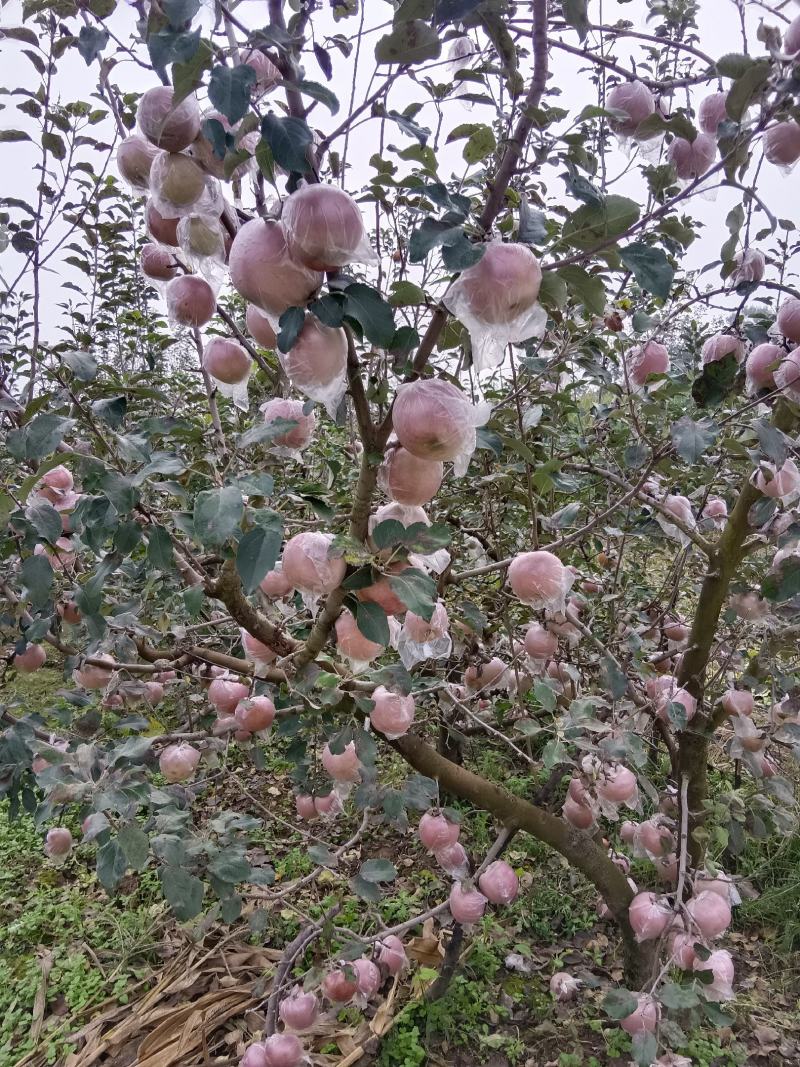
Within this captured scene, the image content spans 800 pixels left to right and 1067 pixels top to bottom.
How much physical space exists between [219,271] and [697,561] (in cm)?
173

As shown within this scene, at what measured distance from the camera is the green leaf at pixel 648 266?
2.06 feet

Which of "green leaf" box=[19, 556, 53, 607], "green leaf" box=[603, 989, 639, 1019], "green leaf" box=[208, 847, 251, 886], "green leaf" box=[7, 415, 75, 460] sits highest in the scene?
"green leaf" box=[7, 415, 75, 460]

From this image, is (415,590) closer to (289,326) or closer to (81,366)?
(289,326)

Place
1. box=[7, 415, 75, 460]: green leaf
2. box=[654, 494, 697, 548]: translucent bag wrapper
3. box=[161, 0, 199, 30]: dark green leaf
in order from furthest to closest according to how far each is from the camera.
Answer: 1. box=[654, 494, 697, 548]: translucent bag wrapper
2. box=[7, 415, 75, 460]: green leaf
3. box=[161, 0, 199, 30]: dark green leaf

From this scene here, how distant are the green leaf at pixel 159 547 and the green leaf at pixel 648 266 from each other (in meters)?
0.69

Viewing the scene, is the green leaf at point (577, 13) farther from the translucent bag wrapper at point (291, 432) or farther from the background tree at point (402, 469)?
the translucent bag wrapper at point (291, 432)

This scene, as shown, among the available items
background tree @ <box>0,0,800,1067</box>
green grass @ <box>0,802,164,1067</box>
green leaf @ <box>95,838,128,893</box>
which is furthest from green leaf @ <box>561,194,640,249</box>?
green grass @ <box>0,802,164,1067</box>

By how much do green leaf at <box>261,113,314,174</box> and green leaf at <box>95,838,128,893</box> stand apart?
96cm

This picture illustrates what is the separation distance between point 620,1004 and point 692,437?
1027 mm

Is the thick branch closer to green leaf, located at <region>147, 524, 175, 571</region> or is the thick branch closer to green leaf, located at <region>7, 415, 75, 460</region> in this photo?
green leaf, located at <region>147, 524, 175, 571</region>

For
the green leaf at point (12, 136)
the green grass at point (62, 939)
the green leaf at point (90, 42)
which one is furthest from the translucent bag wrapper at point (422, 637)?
the green grass at point (62, 939)

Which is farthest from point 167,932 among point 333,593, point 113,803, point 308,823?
point 333,593

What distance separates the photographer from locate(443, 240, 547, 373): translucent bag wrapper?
596mm

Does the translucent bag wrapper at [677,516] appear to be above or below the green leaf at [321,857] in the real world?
above
